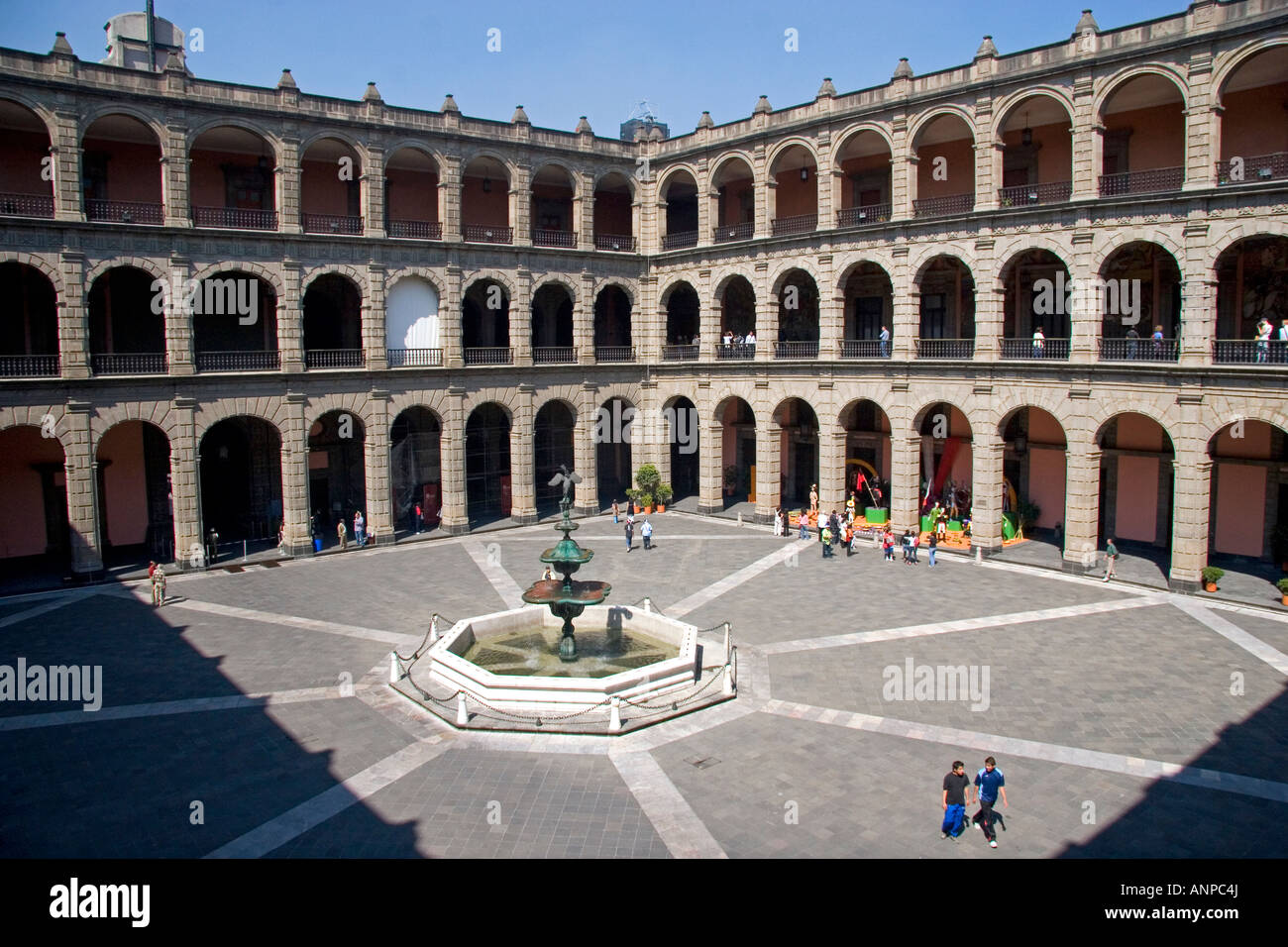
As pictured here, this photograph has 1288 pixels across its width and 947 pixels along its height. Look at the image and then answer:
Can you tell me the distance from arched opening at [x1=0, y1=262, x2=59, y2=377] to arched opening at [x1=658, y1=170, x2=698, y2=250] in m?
24.0

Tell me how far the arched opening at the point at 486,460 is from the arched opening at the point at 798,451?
12606mm

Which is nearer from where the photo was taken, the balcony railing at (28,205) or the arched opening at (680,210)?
the balcony railing at (28,205)

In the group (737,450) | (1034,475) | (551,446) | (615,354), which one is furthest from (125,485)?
(1034,475)

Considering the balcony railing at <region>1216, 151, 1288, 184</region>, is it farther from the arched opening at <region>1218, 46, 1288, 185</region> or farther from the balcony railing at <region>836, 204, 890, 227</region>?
the balcony railing at <region>836, 204, 890, 227</region>

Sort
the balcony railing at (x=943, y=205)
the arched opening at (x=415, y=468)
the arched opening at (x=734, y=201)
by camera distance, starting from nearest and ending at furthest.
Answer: the balcony railing at (x=943, y=205), the arched opening at (x=415, y=468), the arched opening at (x=734, y=201)

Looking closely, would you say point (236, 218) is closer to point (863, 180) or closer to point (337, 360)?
point (337, 360)

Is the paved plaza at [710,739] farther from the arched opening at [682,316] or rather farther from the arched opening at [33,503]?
the arched opening at [682,316]

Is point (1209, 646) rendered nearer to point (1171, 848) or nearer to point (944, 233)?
point (1171, 848)

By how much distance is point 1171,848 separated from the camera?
14.3 m

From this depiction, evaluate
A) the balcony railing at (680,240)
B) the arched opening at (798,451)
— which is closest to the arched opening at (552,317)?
the balcony railing at (680,240)

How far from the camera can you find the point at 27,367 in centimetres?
3002

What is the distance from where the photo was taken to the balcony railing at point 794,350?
38844mm

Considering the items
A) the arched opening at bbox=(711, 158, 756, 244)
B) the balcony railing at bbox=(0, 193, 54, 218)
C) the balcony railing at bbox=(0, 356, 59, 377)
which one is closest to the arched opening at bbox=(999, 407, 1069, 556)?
the arched opening at bbox=(711, 158, 756, 244)

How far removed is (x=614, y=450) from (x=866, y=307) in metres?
14.5
